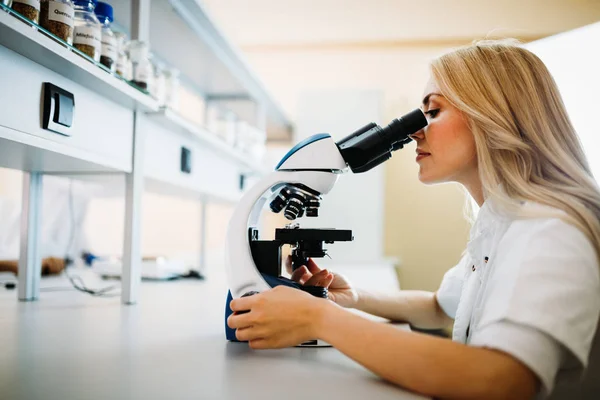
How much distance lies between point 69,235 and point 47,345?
196cm

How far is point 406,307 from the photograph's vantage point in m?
1.17

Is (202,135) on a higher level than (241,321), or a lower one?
higher

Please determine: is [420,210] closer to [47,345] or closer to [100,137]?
[100,137]

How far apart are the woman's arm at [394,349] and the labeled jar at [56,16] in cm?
73

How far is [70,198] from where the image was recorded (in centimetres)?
243

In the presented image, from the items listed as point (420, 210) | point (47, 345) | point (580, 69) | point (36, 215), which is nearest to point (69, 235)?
point (36, 215)

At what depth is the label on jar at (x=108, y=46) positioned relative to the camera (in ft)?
3.84

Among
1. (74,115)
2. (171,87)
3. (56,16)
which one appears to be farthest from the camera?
(171,87)

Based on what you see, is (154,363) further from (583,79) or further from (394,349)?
(583,79)

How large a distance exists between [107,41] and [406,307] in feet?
3.34

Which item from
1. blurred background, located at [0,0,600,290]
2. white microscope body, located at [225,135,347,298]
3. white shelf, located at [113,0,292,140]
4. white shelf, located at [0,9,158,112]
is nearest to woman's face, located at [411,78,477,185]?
white microscope body, located at [225,135,347,298]

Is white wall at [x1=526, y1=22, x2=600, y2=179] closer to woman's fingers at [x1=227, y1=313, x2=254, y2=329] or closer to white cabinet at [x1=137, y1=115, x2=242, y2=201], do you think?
white cabinet at [x1=137, y1=115, x2=242, y2=201]

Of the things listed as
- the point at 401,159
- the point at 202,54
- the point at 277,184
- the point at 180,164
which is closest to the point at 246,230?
the point at 277,184

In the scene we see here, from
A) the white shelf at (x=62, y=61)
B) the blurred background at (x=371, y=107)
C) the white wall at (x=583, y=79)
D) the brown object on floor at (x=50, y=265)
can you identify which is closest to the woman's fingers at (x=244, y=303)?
the white shelf at (x=62, y=61)
